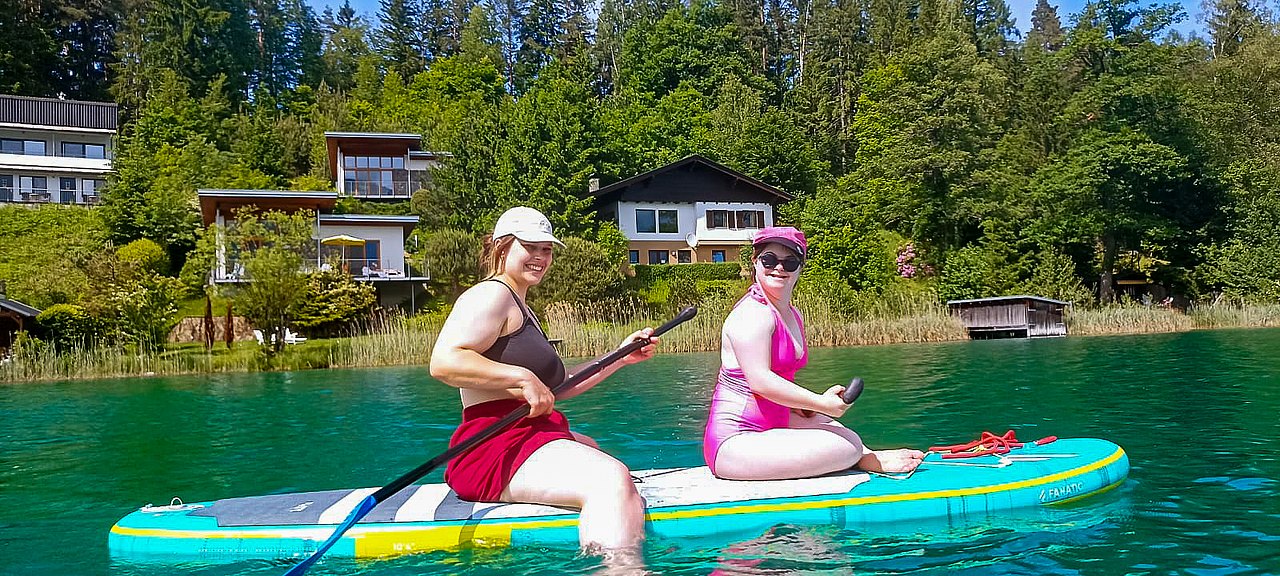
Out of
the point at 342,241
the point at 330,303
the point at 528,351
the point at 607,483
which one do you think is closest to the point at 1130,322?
the point at 330,303

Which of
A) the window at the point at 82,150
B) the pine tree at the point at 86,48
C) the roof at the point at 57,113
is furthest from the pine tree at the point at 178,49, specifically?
the window at the point at 82,150

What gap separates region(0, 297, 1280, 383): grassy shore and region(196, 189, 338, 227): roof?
8.68 metres

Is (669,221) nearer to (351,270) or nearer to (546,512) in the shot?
(351,270)

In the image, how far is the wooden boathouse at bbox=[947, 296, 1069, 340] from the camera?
33781 mm

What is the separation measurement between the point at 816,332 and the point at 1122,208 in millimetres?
22571

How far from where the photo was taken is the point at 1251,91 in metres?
47.4

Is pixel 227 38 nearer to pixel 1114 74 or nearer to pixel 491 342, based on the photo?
pixel 1114 74

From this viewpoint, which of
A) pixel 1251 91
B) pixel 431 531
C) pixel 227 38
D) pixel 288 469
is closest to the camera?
pixel 431 531

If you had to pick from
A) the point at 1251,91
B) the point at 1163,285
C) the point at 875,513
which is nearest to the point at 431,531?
the point at 875,513

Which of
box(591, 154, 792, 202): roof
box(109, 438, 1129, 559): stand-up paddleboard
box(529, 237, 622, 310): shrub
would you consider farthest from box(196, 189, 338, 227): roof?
box(109, 438, 1129, 559): stand-up paddleboard

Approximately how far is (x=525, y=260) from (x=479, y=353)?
0.53 metres

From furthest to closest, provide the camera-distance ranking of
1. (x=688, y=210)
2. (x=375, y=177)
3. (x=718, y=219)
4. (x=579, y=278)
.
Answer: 1. (x=718, y=219)
2. (x=375, y=177)
3. (x=688, y=210)
4. (x=579, y=278)

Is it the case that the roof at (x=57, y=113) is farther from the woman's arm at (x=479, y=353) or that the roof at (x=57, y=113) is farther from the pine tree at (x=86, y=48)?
the woman's arm at (x=479, y=353)

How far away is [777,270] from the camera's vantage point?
5766 millimetres
